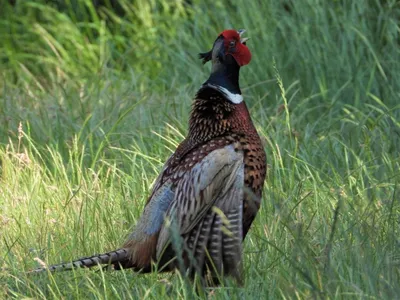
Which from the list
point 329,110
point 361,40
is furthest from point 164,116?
point 361,40

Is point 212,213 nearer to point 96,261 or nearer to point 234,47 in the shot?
point 96,261

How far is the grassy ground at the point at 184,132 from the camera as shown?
3418mm

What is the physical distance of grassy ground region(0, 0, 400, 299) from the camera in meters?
3.42

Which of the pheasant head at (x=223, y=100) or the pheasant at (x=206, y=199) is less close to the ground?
the pheasant head at (x=223, y=100)

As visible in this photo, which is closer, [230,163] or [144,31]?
[230,163]

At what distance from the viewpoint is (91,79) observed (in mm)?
6289

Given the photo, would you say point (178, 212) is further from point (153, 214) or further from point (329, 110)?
point (329, 110)

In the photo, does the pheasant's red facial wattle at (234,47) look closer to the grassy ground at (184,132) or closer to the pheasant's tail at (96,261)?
the grassy ground at (184,132)

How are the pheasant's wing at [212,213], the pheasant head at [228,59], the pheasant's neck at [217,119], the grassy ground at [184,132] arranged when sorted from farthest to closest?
the pheasant head at [228,59] < the pheasant's neck at [217,119] < the pheasant's wing at [212,213] < the grassy ground at [184,132]

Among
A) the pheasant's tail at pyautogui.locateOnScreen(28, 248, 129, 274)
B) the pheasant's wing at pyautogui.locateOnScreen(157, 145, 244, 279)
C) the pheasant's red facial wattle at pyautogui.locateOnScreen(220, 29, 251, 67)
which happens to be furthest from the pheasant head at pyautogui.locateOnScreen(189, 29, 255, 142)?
the pheasant's tail at pyautogui.locateOnScreen(28, 248, 129, 274)

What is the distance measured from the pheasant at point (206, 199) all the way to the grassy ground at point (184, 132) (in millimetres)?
104

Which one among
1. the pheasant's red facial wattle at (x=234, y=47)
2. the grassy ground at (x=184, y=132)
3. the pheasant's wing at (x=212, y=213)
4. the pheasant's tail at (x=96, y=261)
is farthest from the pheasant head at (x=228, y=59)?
the pheasant's tail at (x=96, y=261)

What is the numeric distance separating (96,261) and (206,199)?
444 mm

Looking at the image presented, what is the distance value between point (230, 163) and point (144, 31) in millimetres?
3839
